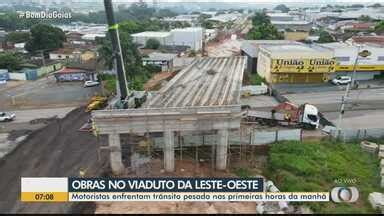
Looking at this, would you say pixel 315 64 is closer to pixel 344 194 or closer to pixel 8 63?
pixel 344 194

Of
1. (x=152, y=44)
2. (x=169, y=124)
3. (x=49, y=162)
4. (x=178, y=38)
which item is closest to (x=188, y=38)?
(x=178, y=38)

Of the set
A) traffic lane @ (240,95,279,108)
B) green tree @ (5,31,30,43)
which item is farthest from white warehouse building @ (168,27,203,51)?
traffic lane @ (240,95,279,108)

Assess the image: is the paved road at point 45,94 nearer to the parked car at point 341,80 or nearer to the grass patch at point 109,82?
the grass patch at point 109,82

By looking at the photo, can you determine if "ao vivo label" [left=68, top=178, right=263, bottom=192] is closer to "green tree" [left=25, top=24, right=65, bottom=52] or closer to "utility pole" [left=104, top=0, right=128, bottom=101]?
"utility pole" [left=104, top=0, right=128, bottom=101]

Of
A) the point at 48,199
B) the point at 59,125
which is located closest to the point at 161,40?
the point at 59,125

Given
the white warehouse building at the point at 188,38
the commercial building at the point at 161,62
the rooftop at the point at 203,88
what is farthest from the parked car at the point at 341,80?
the white warehouse building at the point at 188,38

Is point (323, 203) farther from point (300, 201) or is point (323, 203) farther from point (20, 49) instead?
point (20, 49)
